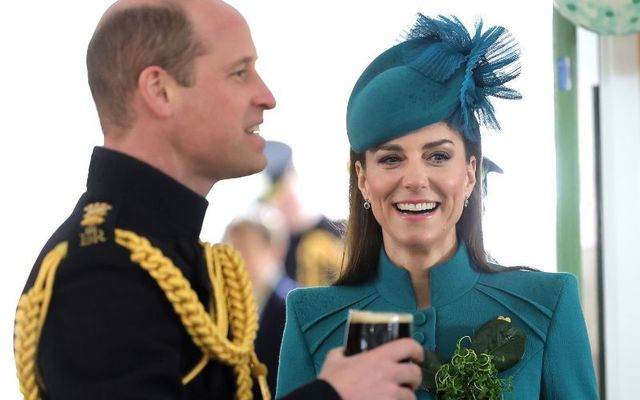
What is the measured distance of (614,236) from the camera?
12.3 ft

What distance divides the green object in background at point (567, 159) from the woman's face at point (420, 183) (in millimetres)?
2011

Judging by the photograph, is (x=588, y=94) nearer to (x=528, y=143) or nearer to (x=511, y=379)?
(x=528, y=143)

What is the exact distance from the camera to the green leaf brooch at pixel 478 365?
1.76m

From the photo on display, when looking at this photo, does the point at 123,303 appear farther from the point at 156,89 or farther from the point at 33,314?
the point at 156,89

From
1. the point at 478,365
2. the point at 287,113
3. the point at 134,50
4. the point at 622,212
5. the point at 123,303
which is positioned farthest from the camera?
the point at 287,113

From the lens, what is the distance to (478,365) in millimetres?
1775

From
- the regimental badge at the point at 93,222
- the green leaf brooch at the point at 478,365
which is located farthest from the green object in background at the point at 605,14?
the regimental badge at the point at 93,222

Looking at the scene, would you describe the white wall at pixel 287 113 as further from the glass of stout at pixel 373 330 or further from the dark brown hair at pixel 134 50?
the dark brown hair at pixel 134 50

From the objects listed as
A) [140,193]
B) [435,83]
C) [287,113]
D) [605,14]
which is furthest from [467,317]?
[287,113]

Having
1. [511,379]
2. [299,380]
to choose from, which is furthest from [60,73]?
[511,379]

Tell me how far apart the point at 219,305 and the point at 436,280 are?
0.62m

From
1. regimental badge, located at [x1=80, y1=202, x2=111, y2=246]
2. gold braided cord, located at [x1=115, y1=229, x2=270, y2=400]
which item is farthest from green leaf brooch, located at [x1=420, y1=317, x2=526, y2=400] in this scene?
regimental badge, located at [x1=80, y1=202, x2=111, y2=246]

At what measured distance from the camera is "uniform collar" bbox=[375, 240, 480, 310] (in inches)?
75.4

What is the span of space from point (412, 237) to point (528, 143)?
82.7 inches
